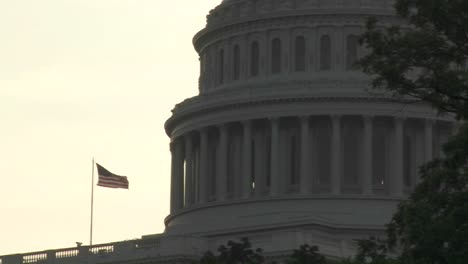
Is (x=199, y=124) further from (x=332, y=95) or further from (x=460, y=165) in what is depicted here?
(x=460, y=165)

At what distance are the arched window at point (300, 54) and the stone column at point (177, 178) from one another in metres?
11.3

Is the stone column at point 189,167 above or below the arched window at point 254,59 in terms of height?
below

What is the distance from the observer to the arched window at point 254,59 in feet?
558

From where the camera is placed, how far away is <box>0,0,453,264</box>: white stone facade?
161375 mm

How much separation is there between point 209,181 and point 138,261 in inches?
702

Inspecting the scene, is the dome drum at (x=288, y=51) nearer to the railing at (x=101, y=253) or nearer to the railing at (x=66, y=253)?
the railing at (x=101, y=253)

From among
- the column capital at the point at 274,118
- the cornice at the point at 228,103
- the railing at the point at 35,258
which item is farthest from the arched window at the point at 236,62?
the railing at the point at 35,258

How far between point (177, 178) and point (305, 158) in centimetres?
1356

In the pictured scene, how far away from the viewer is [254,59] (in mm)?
170750

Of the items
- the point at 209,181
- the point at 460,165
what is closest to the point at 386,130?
the point at 209,181

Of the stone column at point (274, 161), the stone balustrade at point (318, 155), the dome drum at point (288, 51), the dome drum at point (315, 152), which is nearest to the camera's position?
the dome drum at point (315, 152)

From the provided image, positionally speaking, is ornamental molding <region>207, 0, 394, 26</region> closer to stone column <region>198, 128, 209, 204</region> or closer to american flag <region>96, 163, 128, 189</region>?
stone column <region>198, 128, 209, 204</region>

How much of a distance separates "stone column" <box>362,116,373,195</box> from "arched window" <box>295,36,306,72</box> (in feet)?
23.1

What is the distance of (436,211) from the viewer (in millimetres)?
78688
